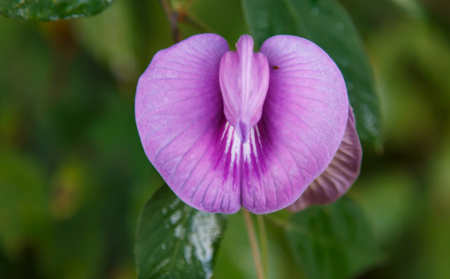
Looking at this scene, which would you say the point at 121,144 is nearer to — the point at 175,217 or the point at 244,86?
the point at 175,217

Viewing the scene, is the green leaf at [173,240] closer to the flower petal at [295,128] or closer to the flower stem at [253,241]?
the flower stem at [253,241]

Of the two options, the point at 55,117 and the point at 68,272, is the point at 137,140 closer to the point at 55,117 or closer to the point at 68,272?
the point at 55,117

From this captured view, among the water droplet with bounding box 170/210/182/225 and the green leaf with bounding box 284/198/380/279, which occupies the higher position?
the water droplet with bounding box 170/210/182/225

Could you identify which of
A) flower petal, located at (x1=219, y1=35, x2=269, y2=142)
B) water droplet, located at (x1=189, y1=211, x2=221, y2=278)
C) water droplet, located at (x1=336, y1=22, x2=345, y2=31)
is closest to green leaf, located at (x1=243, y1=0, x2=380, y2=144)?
water droplet, located at (x1=336, y1=22, x2=345, y2=31)

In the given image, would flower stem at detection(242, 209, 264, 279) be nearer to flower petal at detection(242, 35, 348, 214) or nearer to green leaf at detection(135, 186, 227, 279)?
green leaf at detection(135, 186, 227, 279)

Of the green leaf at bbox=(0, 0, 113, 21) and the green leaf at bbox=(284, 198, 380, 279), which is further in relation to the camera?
the green leaf at bbox=(284, 198, 380, 279)

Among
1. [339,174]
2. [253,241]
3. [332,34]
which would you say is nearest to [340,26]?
[332,34]

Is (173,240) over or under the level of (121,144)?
over
